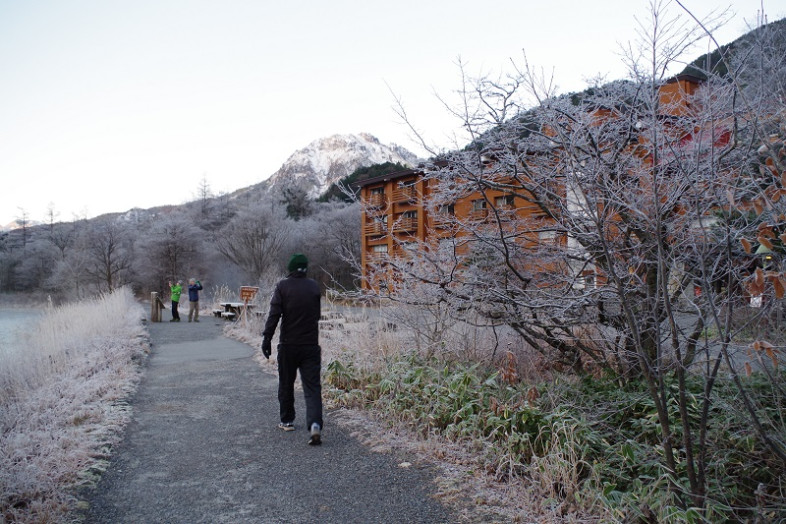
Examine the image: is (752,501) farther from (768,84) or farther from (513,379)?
(768,84)

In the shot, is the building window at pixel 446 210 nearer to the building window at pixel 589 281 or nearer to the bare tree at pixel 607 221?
the bare tree at pixel 607 221

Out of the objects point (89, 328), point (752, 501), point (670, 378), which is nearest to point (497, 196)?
point (670, 378)

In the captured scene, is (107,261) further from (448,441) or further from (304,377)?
(448,441)

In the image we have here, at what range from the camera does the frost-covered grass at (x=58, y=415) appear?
11.4 feet

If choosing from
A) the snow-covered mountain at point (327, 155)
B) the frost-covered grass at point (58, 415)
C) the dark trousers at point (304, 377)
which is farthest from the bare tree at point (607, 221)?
the snow-covered mountain at point (327, 155)

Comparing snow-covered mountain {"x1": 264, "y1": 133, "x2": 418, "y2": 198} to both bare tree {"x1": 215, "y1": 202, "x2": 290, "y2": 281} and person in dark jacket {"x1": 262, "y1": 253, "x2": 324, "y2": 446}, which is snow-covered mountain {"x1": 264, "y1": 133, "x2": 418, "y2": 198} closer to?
bare tree {"x1": 215, "y1": 202, "x2": 290, "y2": 281}

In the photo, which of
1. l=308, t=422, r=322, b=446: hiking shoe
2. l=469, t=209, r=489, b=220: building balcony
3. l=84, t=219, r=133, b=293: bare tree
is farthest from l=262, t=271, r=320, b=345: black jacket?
l=84, t=219, r=133, b=293: bare tree

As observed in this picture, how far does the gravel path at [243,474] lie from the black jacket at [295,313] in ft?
3.39

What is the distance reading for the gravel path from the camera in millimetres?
3637

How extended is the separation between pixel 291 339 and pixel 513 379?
233 centimetres

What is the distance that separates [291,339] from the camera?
5449 mm

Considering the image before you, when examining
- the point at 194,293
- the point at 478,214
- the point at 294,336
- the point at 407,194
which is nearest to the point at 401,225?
the point at 407,194

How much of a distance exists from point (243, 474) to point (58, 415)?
2.34 meters

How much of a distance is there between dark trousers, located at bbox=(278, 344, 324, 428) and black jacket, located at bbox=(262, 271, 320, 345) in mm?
99
